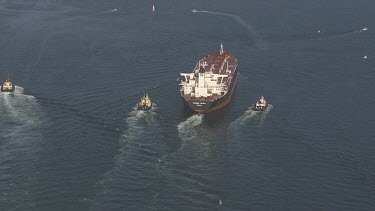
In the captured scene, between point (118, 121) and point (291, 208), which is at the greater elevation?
point (118, 121)

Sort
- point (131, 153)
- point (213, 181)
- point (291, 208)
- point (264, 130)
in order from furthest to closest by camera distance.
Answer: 1. point (264, 130)
2. point (131, 153)
3. point (213, 181)
4. point (291, 208)

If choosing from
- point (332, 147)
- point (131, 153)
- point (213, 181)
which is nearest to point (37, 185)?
point (131, 153)

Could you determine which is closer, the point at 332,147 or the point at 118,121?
the point at 332,147

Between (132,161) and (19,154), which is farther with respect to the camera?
(19,154)

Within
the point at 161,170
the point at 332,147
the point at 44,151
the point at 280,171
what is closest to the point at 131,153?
the point at 161,170

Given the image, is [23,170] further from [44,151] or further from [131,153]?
[131,153]

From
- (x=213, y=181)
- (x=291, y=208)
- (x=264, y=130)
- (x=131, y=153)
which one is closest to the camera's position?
(x=291, y=208)

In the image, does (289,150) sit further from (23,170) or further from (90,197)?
(23,170)

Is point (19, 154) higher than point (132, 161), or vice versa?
point (19, 154)

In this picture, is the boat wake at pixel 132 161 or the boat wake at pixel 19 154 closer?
the boat wake at pixel 19 154

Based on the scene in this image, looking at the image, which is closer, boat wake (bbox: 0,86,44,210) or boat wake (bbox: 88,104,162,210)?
boat wake (bbox: 0,86,44,210)
